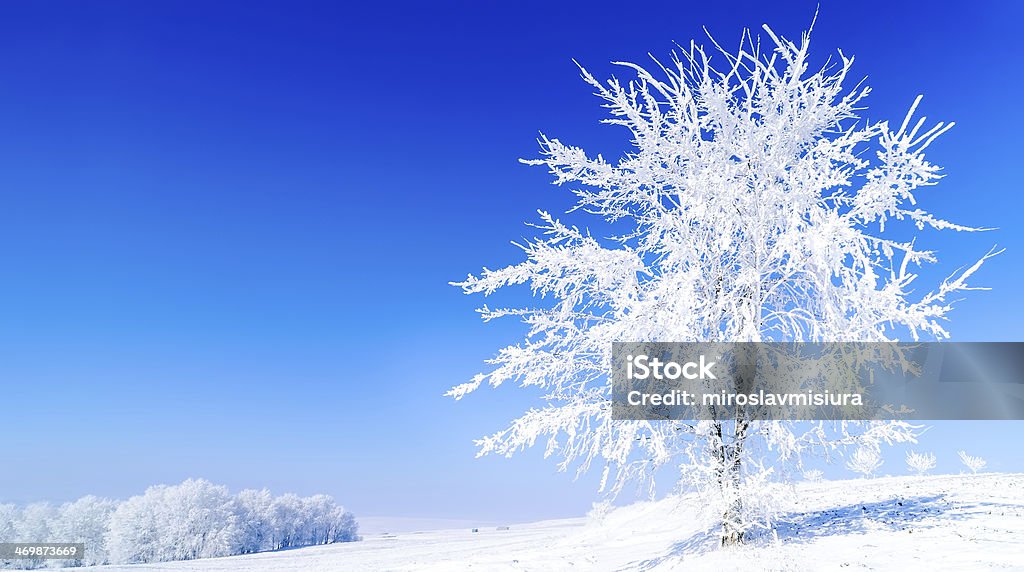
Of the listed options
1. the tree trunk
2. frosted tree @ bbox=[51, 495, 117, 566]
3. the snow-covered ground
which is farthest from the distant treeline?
the tree trunk

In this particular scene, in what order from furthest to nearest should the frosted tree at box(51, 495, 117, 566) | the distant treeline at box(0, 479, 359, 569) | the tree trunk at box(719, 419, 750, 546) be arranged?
the frosted tree at box(51, 495, 117, 566) → the distant treeline at box(0, 479, 359, 569) → the tree trunk at box(719, 419, 750, 546)

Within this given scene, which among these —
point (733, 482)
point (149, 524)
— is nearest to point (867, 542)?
point (733, 482)

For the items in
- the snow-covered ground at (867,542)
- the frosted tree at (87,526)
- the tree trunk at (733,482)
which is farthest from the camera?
the frosted tree at (87,526)

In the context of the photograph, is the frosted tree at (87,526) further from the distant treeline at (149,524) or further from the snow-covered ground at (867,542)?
the snow-covered ground at (867,542)

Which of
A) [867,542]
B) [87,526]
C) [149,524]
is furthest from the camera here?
[87,526]

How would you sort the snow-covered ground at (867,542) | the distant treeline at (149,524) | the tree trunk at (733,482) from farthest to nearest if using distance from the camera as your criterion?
the distant treeline at (149,524)
the tree trunk at (733,482)
the snow-covered ground at (867,542)

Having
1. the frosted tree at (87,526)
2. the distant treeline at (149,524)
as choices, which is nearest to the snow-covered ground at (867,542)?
the distant treeline at (149,524)

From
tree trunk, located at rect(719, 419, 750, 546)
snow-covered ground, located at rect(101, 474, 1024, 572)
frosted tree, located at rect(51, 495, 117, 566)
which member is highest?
tree trunk, located at rect(719, 419, 750, 546)

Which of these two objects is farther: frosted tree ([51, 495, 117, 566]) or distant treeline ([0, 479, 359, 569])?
frosted tree ([51, 495, 117, 566])

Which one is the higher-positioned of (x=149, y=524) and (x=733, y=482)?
(x=733, y=482)

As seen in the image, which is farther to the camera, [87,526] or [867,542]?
[87,526]

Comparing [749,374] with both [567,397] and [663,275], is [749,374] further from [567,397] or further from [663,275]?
[567,397]

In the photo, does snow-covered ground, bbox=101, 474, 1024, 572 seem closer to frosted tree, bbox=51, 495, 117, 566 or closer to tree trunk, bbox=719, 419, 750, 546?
tree trunk, bbox=719, 419, 750, 546

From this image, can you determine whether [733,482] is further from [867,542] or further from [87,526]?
[87,526]
